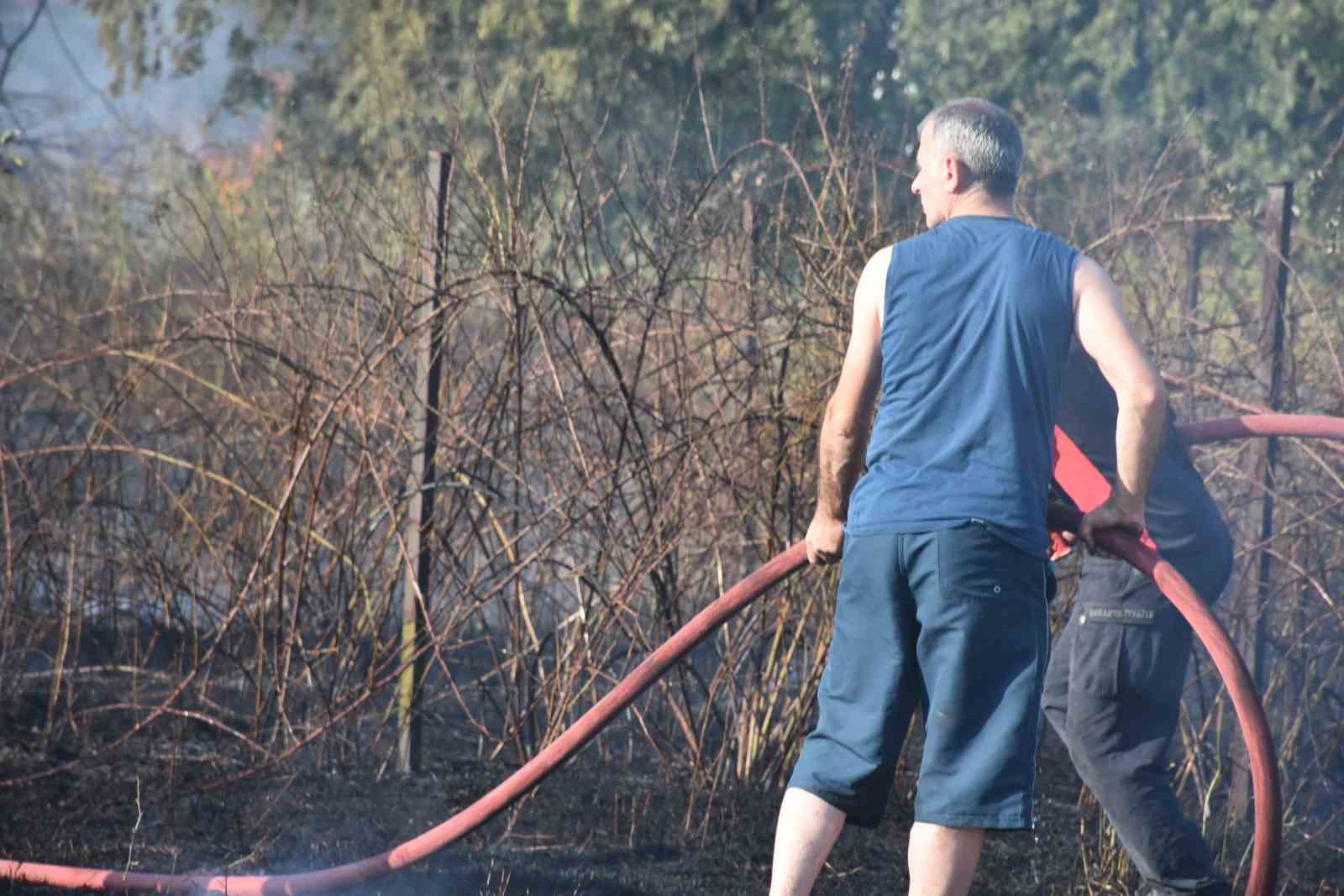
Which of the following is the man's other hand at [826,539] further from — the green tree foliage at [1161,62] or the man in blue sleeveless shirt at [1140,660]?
the green tree foliage at [1161,62]

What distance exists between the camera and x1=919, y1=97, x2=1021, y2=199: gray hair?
9.16 ft

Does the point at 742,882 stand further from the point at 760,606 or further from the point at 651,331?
the point at 651,331

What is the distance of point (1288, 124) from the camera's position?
16.9 metres

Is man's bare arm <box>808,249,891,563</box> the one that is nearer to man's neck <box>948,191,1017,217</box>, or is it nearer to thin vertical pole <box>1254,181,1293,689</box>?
man's neck <box>948,191,1017,217</box>

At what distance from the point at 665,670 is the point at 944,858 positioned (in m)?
0.82

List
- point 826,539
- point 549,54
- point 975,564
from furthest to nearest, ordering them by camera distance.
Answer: point 549,54
point 826,539
point 975,564

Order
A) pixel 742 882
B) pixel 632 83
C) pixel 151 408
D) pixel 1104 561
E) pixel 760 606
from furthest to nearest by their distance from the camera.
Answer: pixel 632 83
pixel 151 408
pixel 760 606
pixel 742 882
pixel 1104 561

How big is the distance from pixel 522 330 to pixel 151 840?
173 cm

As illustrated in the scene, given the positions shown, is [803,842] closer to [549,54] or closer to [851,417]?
[851,417]

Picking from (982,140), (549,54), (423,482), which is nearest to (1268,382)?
(982,140)

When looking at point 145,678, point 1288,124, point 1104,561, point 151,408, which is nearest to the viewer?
point 1104,561

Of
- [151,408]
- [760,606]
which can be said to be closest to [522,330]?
[760,606]

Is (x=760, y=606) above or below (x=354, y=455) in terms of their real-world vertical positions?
below

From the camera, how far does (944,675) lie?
2.72 meters
